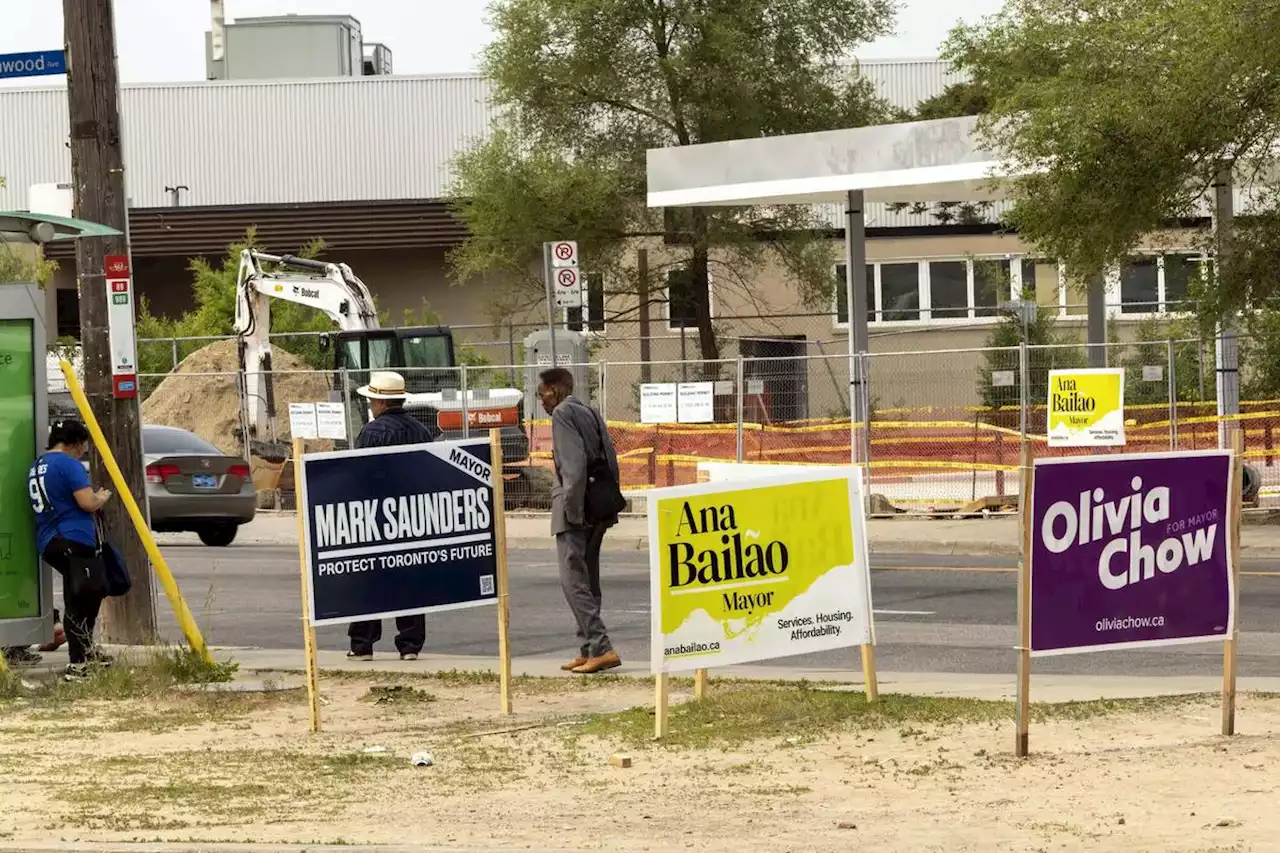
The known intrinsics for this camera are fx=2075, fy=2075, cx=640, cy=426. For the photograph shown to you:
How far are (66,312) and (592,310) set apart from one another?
16.8 meters

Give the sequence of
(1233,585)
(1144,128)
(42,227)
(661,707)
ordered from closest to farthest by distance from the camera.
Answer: (1233,585), (661,707), (42,227), (1144,128)

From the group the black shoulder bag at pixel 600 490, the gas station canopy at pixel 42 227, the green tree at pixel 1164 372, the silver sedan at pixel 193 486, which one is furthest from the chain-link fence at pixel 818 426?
the gas station canopy at pixel 42 227

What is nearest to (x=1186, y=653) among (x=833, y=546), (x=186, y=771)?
(x=833, y=546)

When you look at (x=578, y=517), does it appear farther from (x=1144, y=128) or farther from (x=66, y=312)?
(x=66, y=312)

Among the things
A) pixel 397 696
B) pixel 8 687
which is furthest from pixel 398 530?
pixel 8 687

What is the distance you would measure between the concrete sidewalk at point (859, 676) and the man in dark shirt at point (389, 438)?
10cm

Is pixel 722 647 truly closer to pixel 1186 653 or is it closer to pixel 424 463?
pixel 424 463

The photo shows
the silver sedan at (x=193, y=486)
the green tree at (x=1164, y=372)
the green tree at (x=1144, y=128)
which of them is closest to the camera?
the green tree at (x=1144, y=128)

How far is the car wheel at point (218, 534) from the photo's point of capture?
2414cm

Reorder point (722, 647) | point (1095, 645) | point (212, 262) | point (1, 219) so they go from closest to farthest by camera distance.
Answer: point (1095, 645) → point (722, 647) → point (1, 219) → point (212, 262)

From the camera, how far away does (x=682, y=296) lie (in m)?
43.9

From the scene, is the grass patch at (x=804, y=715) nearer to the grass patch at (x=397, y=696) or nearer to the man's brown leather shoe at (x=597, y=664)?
the grass patch at (x=397, y=696)

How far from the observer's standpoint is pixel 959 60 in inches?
1318

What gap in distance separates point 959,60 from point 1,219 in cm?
2395
